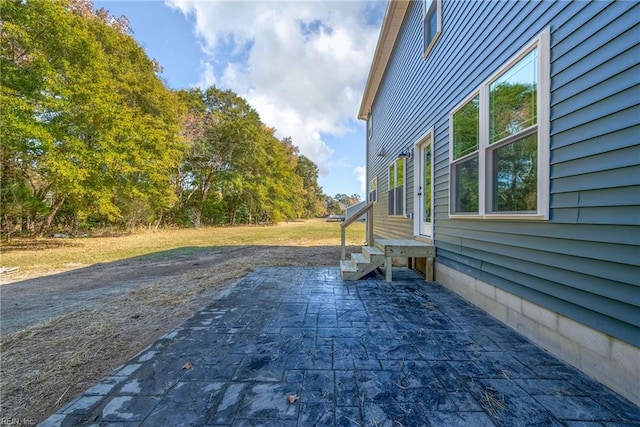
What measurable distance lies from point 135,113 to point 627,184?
1446cm

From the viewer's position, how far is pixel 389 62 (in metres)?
7.44

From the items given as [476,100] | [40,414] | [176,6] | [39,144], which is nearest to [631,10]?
[476,100]

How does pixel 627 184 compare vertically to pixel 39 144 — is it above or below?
below

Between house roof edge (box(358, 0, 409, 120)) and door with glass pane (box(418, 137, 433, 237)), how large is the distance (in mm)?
3251

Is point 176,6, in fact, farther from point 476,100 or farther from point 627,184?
point 627,184

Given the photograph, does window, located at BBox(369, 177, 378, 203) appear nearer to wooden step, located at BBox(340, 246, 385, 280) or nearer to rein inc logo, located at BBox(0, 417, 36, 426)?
wooden step, located at BBox(340, 246, 385, 280)

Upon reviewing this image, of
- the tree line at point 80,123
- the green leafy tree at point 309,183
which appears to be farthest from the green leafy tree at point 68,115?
the green leafy tree at point 309,183

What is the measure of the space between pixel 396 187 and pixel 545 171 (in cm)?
420

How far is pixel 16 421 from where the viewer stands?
1.50 m

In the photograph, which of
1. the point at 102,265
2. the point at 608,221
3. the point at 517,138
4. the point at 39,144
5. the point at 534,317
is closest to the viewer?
the point at 608,221

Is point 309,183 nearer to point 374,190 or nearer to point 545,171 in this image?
point 374,190

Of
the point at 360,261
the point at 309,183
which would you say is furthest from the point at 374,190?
the point at 309,183

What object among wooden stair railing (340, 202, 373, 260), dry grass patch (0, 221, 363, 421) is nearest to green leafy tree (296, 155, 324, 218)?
wooden stair railing (340, 202, 373, 260)

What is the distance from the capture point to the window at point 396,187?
5911mm
